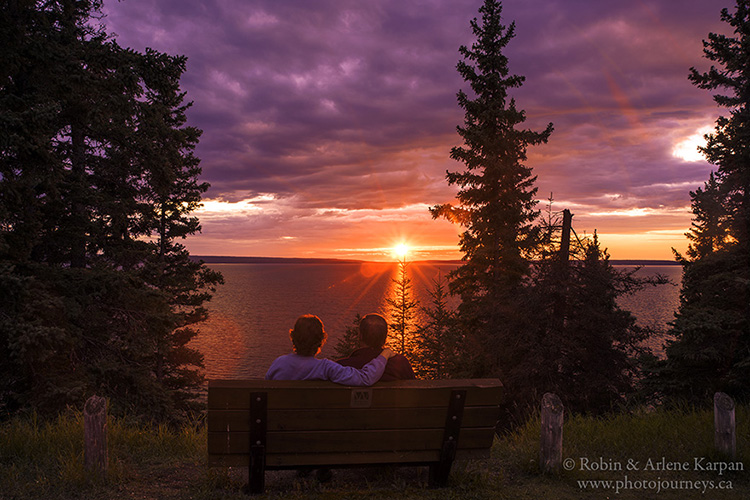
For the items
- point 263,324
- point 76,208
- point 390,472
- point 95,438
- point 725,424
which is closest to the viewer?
point 95,438

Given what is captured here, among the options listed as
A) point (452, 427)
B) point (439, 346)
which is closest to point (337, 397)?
point (452, 427)

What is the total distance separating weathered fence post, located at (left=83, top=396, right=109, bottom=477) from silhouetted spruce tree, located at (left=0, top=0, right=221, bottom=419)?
4.36m

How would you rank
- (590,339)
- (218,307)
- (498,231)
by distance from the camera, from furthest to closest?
1. (218,307)
2. (498,231)
3. (590,339)

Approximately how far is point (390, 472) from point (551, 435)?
1.80 metres

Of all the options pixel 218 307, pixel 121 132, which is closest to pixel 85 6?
pixel 121 132

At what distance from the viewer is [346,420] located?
3.94 metres

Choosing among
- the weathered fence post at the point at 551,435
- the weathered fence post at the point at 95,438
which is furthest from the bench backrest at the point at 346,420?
the weathered fence post at the point at 95,438

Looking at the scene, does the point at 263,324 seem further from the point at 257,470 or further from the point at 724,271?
the point at 257,470

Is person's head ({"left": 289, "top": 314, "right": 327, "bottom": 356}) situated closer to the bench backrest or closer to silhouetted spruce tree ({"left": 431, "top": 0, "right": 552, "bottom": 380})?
the bench backrest

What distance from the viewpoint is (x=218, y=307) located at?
4294 inches

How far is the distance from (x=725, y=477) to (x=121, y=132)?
13.3m

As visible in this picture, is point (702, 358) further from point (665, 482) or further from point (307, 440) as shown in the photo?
point (307, 440)

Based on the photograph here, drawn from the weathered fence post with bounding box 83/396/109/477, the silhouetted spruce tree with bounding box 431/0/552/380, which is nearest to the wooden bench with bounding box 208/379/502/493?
the weathered fence post with bounding box 83/396/109/477

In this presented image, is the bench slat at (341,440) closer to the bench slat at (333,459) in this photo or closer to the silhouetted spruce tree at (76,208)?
the bench slat at (333,459)
